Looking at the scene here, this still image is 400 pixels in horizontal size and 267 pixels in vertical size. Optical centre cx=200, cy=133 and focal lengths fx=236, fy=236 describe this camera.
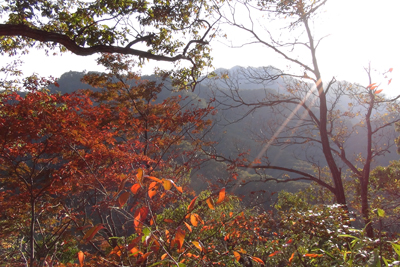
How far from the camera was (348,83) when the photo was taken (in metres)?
7.50

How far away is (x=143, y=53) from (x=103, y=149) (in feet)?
6.71

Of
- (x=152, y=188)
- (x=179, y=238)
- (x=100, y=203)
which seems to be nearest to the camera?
(x=179, y=238)

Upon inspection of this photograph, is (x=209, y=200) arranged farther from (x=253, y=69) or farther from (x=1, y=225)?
(x=253, y=69)

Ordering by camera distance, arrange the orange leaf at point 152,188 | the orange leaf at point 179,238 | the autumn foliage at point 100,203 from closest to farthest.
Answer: the orange leaf at point 179,238, the orange leaf at point 152,188, the autumn foliage at point 100,203

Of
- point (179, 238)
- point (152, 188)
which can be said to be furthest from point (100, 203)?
point (179, 238)

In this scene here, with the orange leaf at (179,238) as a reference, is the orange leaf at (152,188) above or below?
above

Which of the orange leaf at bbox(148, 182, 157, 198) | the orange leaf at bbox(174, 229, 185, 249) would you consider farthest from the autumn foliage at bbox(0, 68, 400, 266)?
the orange leaf at bbox(174, 229, 185, 249)

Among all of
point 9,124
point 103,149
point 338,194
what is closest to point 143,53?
point 103,149

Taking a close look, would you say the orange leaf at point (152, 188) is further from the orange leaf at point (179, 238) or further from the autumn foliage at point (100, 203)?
the orange leaf at point (179, 238)

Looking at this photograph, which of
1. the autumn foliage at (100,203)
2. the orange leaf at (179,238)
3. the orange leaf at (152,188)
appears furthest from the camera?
the autumn foliage at (100,203)

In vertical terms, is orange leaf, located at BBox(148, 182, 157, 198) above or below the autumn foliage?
above

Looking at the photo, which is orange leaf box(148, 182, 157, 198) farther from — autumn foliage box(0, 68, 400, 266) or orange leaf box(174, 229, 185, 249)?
orange leaf box(174, 229, 185, 249)

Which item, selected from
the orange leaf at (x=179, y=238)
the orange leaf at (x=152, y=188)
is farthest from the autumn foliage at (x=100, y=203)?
the orange leaf at (x=179, y=238)

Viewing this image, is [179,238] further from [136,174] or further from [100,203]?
[100,203]
